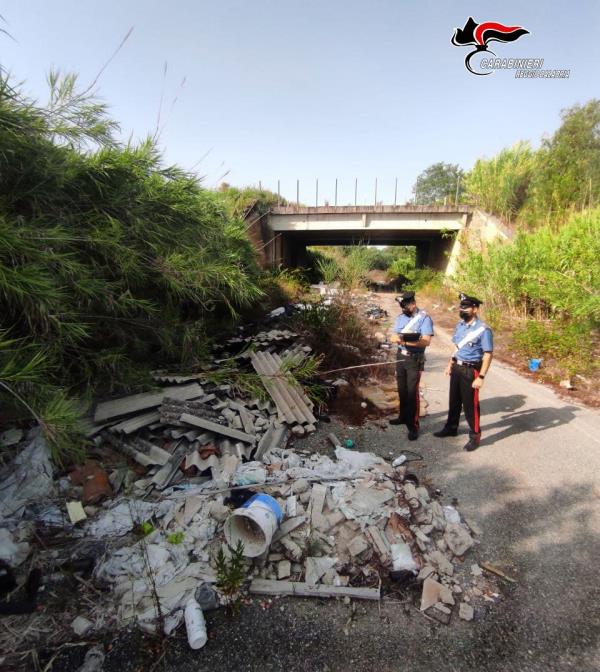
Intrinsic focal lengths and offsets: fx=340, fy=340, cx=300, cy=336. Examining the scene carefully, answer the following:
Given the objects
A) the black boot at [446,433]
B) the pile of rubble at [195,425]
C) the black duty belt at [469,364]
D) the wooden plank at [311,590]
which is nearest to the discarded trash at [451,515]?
the wooden plank at [311,590]

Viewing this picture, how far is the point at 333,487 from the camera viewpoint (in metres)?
3.56

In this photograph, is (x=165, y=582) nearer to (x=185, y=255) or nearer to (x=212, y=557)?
(x=212, y=557)

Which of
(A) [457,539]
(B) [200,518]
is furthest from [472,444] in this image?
(B) [200,518]

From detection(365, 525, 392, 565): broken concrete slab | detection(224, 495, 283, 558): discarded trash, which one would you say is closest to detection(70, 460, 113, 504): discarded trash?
detection(224, 495, 283, 558): discarded trash

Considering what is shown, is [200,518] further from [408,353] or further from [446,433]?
[446,433]

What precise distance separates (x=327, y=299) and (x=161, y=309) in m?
5.17

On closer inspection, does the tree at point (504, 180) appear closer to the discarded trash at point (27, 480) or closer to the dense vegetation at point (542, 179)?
the dense vegetation at point (542, 179)

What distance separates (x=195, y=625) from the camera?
2.33 metres

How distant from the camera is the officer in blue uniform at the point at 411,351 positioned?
474 cm

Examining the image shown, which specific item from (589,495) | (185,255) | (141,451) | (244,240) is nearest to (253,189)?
(244,240)

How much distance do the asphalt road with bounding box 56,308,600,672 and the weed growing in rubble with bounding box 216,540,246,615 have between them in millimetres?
94

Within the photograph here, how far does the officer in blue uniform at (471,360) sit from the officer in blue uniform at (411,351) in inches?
16.8

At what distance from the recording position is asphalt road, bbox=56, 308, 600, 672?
2.22m

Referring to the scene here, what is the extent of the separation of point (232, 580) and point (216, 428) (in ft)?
6.78
